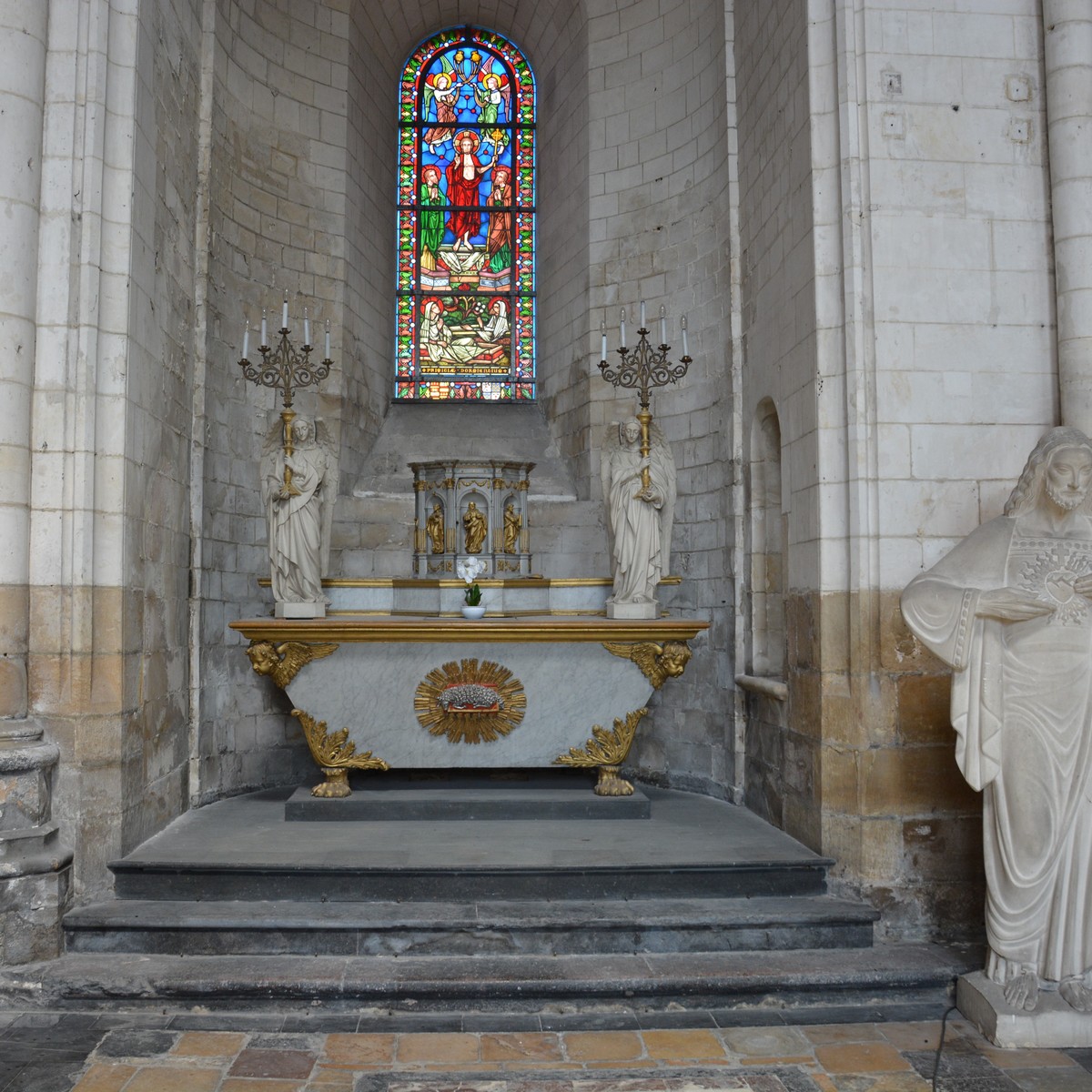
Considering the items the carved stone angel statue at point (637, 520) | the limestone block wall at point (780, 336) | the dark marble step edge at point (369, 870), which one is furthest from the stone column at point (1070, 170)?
the dark marble step edge at point (369, 870)

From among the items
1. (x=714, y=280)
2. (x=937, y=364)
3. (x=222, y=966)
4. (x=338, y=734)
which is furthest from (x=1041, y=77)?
(x=222, y=966)

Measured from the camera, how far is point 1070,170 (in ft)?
17.8

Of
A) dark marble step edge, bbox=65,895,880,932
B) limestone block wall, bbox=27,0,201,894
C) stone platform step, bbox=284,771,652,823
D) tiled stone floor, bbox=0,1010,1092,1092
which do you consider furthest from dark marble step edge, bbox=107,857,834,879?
stone platform step, bbox=284,771,652,823

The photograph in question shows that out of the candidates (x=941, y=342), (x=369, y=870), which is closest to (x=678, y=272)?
(x=941, y=342)

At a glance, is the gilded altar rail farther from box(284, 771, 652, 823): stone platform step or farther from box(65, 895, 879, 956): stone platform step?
box(65, 895, 879, 956): stone platform step

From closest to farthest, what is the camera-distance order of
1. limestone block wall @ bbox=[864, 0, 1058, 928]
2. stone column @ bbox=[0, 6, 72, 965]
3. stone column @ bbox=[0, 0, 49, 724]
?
stone column @ bbox=[0, 6, 72, 965] → stone column @ bbox=[0, 0, 49, 724] → limestone block wall @ bbox=[864, 0, 1058, 928]

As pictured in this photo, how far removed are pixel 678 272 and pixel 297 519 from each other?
3674 mm

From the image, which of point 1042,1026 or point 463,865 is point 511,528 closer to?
point 463,865

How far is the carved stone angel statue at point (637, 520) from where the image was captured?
22.5 feet

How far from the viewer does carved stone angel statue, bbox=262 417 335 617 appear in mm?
6770

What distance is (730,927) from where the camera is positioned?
16.5 ft

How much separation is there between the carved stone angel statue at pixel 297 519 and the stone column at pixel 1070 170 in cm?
439

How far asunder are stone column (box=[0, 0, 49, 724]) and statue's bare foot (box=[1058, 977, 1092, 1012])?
4.82 meters

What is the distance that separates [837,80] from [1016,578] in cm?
290
